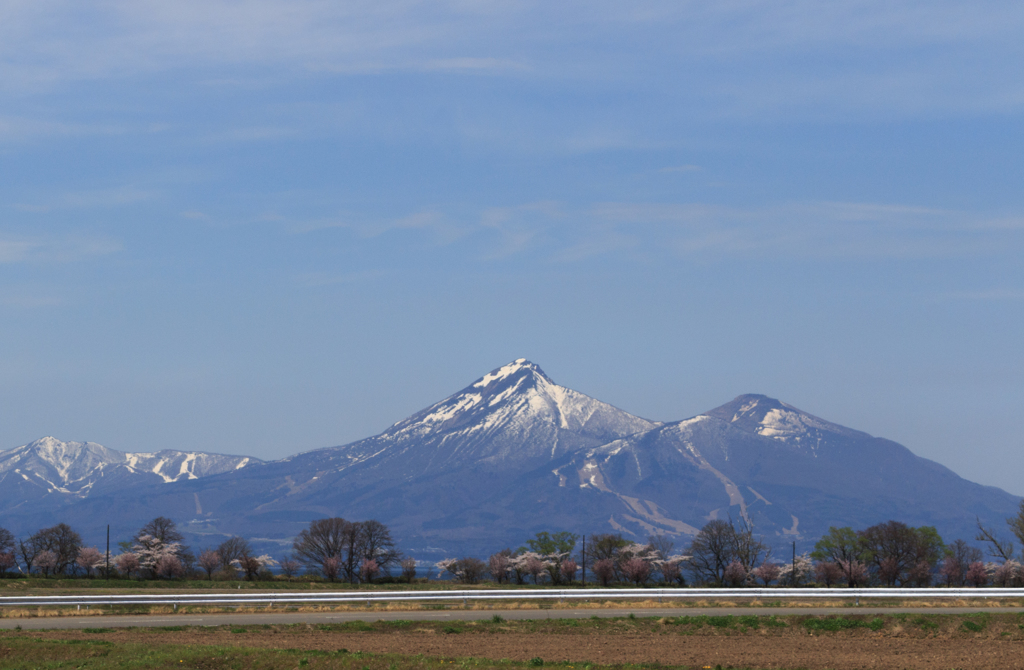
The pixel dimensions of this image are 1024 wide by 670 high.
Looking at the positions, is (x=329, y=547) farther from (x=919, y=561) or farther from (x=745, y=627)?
(x=745, y=627)

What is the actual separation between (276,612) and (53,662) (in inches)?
763

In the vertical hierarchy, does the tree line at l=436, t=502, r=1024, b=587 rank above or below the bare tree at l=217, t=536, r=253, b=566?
below

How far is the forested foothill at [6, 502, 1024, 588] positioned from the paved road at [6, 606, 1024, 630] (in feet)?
156

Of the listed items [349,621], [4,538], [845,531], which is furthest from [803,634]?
[4,538]

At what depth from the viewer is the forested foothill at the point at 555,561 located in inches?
3794

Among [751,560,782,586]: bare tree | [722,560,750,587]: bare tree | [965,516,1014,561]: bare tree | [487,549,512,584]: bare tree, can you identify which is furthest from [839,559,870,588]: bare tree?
[487,549,512,584]: bare tree

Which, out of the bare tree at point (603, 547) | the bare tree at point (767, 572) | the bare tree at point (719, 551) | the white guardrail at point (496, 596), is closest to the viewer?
the white guardrail at point (496, 596)

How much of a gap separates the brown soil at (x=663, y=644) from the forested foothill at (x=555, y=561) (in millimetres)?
56527

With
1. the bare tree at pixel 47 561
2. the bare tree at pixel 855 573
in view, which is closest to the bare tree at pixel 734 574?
the bare tree at pixel 855 573

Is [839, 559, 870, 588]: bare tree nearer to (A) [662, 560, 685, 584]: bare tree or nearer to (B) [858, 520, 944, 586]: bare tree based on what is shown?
(B) [858, 520, 944, 586]: bare tree

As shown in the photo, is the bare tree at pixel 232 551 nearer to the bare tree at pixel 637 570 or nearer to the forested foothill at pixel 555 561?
the forested foothill at pixel 555 561

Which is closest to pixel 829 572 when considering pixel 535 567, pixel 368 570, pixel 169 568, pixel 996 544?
pixel 996 544

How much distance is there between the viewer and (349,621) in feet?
129

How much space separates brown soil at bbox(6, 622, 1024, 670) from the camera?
28141mm
